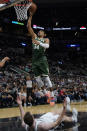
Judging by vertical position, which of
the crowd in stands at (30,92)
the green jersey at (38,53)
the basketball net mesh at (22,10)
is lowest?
the crowd in stands at (30,92)

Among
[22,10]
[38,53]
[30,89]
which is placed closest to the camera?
[38,53]

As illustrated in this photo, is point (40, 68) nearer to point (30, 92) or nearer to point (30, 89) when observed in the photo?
point (30, 89)

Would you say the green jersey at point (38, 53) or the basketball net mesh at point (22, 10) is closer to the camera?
the green jersey at point (38, 53)

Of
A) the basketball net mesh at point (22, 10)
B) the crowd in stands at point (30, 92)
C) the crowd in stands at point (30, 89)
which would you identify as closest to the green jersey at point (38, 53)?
the basketball net mesh at point (22, 10)

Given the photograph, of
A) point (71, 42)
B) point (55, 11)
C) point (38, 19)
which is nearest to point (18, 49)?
point (38, 19)

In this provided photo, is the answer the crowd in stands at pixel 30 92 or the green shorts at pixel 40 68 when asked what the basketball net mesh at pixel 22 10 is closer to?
the green shorts at pixel 40 68

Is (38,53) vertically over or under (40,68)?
over

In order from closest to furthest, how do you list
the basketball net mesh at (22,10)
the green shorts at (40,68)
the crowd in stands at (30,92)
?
the green shorts at (40,68)
the basketball net mesh at (22,10)
the crowd in stands at (30,92)

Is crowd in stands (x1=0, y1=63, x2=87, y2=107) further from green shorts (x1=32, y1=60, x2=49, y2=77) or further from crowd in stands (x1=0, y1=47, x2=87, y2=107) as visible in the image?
green shorts (x1=32, y1=60, x2=49, y2=77)

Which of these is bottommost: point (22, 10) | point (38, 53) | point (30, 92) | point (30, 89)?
point (30, 92)

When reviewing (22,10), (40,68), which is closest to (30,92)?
(22,10)

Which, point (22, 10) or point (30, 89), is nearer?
point (22, 10)

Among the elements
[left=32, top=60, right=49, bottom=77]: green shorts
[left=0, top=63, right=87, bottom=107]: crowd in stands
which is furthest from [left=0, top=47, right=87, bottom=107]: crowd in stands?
[left=32, top=60, right=49, bottom=77]: green shorts

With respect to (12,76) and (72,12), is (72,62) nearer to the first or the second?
(72,12)
